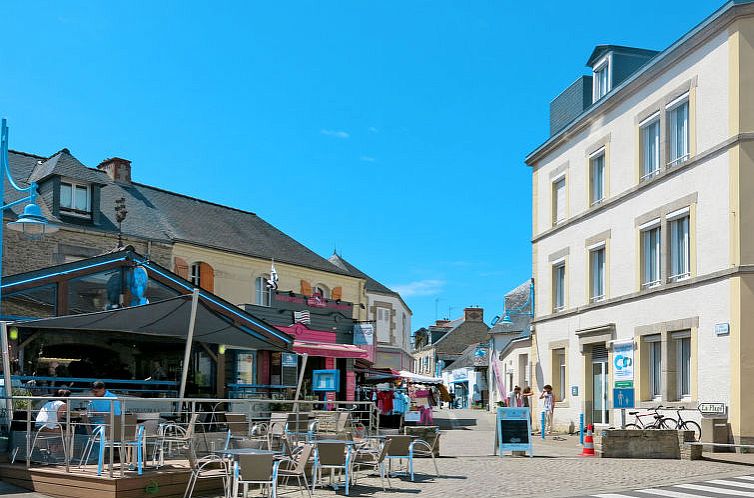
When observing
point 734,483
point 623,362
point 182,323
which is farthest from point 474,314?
point 734,483

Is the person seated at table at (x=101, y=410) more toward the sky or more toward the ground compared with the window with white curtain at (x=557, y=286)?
more toward the ground

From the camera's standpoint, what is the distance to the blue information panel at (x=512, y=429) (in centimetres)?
1814

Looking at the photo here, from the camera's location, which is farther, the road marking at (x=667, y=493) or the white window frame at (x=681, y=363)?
the white window frame at (x=681, y=363)

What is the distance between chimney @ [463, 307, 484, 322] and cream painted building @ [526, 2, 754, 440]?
52685 millimetres

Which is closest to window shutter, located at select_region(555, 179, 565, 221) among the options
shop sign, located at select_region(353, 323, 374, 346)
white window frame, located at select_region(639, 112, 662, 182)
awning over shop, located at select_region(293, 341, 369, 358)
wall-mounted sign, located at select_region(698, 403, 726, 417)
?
white window frame, located at select_region(639, 112, 662, 182)

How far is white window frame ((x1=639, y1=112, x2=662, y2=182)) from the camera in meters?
22.3

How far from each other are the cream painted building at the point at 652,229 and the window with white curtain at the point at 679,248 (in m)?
0.02

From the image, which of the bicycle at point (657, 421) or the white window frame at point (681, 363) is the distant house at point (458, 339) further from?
the white window frame at point (681, 363)

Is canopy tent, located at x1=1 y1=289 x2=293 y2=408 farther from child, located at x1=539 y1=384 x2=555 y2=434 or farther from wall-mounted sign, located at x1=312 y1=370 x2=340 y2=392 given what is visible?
child, located at x1=539 y1=384 x2=555 y2=434

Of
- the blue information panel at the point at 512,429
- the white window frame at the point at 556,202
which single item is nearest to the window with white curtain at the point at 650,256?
the white window frame at the point at 556,202

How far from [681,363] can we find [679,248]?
2712mm

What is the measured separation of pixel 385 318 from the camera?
176ft

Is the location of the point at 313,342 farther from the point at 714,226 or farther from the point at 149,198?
the point at 714,226

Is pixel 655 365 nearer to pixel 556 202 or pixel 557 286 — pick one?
pixel 557 286
